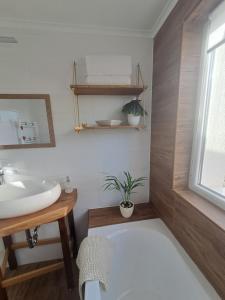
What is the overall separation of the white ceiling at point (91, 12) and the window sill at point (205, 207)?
4.50 feet

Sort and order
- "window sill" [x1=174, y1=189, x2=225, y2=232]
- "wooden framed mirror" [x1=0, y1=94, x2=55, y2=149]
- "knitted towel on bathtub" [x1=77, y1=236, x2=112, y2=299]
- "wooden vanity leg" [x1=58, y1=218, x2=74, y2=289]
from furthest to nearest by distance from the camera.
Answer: "wooden framed mirror" [x1=0, y1=94, x2=55, y2=149], "wooden vanity leg" [x1=58, y1=218, x2=74, y2=289], "knitted towel on bathtub" [x1=77, y1=236, x2=112, y2=299], "window sill" [x1=174, y1=189, x2=225, y2=232]

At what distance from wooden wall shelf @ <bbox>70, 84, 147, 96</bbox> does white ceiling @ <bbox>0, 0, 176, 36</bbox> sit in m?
0.54

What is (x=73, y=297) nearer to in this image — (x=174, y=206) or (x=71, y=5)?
(x=174, y=206)

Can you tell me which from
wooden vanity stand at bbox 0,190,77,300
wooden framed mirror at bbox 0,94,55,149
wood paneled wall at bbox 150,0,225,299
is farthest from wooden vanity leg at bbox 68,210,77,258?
wood paneled wall at bbox 150,0,225,299

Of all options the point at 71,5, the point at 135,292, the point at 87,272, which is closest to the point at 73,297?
the point at 135,292

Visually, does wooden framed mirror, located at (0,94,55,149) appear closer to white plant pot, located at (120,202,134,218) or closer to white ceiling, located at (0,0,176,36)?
white ceiling, located at (0,0,176,36)

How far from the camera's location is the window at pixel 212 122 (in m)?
0.92

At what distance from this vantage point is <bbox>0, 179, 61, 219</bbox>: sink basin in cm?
105

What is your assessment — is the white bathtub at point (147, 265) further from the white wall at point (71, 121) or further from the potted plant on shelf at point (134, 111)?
the potted plant on shelf at point (134, 111)

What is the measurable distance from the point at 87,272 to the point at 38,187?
0.78 metres

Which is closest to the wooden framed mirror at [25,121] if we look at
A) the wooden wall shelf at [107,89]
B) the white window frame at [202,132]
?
the wooden wall shelf at [107,89]

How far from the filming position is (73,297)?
1314mm

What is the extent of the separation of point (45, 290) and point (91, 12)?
7.85 feet

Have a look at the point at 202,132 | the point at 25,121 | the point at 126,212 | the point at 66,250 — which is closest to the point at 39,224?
the point at 66,250
